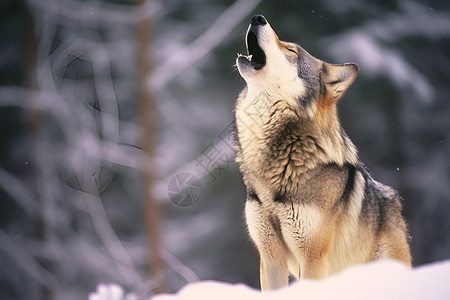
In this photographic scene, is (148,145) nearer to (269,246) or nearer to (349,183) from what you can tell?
(269,246)

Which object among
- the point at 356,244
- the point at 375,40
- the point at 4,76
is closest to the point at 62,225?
the point at 4,76

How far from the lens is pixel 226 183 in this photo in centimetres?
922

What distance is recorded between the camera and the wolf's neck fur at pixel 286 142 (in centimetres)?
293

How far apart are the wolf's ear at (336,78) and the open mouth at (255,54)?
0.43m

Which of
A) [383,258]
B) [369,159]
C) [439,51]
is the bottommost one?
[383,258]

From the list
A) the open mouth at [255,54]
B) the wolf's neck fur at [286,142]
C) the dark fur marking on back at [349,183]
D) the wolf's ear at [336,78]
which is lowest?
the dark fur marking on back at [349,183]

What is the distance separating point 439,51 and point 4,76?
8.88m

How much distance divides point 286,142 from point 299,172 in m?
0.22

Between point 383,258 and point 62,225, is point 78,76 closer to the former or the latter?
point 62,225

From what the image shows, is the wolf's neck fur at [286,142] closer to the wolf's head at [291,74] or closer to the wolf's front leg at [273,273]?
the wolf's head at [291,74]

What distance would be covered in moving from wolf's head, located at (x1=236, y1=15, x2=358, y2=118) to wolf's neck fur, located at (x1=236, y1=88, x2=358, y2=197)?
0.19 feet

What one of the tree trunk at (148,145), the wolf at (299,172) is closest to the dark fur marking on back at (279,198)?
the wolf at (299,172)

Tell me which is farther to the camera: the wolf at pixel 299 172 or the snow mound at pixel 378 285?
the wolf at pixel 299 172

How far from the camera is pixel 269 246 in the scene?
116 inches
